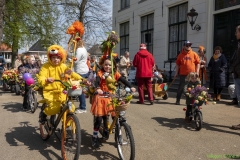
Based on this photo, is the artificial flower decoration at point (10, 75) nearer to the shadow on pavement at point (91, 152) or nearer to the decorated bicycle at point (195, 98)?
the shadow on pavement at point (91, 152)

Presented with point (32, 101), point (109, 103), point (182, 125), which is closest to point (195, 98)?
point (182, 125)

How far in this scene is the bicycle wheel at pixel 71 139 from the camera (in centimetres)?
355

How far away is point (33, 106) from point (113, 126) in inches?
145

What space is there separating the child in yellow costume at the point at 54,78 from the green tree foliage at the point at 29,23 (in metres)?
13.4

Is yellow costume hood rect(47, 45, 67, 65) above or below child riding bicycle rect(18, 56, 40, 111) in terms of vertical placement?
above

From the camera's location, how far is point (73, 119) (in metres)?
3.65

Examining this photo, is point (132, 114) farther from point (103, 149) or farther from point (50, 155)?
point (50, 155)

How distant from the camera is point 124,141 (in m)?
3.73

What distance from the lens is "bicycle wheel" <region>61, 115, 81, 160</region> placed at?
11.7 feet

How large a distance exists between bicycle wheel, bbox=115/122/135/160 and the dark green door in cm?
766

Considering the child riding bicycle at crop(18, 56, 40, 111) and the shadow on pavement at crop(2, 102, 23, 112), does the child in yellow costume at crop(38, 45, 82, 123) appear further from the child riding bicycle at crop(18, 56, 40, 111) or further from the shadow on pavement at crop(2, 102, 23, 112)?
the shadow on pavement at crop(2, 102, 23, 112)

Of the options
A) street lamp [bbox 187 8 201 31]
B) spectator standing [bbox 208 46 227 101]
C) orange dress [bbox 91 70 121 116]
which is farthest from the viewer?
street lamp [bbox 187 8 201 31]

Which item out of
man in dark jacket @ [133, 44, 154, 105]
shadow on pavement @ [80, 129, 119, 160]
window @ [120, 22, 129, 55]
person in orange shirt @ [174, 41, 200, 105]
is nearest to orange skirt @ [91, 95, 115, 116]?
shadow on pavement @ [80, 129, 119, 160]

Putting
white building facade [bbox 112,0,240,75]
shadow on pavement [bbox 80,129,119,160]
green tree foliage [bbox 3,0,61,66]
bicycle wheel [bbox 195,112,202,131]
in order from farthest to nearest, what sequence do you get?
green tree foliage [bbox 3,0,61,66]
white building facade [bbox 112,0,240,75]
bicycle wheel [bbox 195,112,202,131]
shadow on pavement [bbox 80,129,119,160]
